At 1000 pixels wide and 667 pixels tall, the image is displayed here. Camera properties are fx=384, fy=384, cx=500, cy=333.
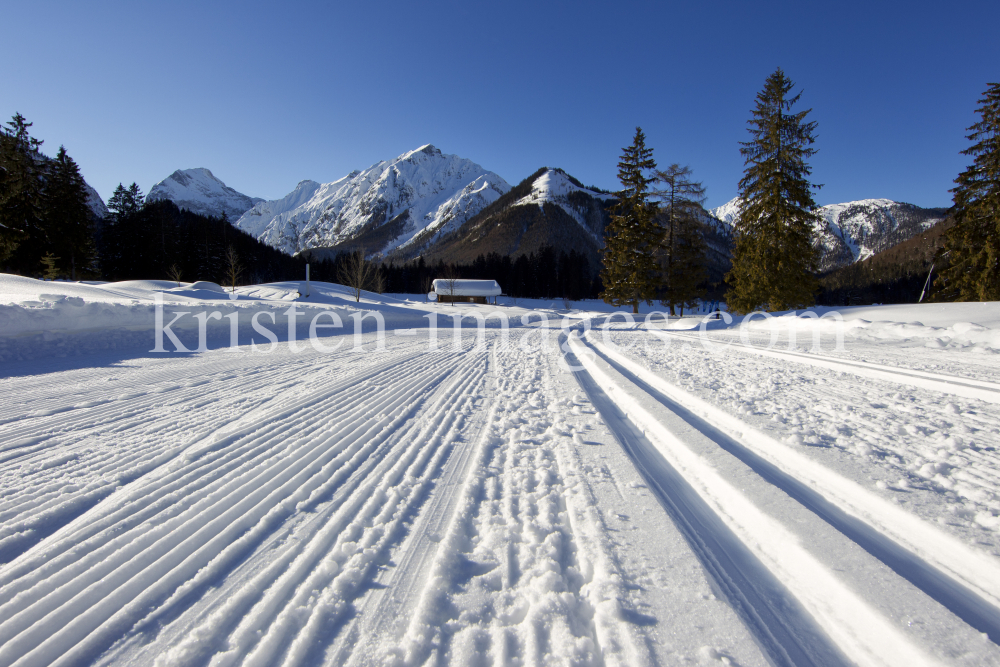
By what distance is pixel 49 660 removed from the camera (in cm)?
134

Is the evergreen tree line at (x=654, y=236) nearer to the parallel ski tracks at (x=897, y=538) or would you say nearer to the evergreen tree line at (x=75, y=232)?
the parallel ski tracks at (x=897, y=538)

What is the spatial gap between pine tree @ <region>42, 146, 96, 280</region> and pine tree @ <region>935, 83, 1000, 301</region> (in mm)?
53331

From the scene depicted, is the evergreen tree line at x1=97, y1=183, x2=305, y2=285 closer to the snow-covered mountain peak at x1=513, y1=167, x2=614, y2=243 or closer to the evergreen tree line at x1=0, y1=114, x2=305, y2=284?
the evergreen tree line at x1=0, y1=114, x2=305, y2=284

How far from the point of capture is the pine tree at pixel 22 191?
75.4 feet

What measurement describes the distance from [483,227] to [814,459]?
149365 mm

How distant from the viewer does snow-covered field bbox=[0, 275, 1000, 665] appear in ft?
4.61

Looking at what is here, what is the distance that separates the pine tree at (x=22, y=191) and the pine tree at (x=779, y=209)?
39409 mm

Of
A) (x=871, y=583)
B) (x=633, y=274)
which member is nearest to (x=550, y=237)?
(x=633, y=274)

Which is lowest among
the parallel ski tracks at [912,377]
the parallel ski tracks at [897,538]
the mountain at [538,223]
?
the parallel ski tracks at [897,538]

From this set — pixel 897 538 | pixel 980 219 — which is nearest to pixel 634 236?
pixel 980 219

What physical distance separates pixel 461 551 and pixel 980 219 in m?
26.7

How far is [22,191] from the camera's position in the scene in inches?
961

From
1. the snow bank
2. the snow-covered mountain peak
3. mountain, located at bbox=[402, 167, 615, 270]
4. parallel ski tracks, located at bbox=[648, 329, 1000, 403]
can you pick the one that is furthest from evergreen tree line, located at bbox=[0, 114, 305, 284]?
the snow-covered mountain peak

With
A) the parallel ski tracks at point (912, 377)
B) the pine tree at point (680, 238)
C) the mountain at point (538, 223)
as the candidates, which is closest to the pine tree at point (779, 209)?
the pine tree at point (680, 238)
